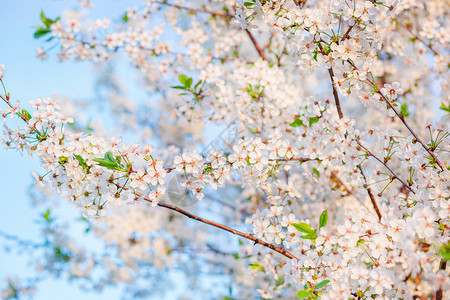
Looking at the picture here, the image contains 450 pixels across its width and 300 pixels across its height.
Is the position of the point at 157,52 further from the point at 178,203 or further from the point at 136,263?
the point at 136,263

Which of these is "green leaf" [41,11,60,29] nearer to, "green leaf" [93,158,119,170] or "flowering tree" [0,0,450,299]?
"flowering tree" [0,0,450,299]

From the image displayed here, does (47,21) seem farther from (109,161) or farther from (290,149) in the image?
(290,149)

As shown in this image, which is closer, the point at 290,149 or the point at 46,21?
Result: the point at 290,149

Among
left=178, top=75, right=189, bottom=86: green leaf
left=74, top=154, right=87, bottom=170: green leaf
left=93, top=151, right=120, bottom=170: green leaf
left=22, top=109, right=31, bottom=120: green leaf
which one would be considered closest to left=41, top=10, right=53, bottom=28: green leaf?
left=178, top=75, right=189, bottom=86: green leaf

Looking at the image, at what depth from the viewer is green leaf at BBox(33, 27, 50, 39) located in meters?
3.88

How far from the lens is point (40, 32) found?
3.89m

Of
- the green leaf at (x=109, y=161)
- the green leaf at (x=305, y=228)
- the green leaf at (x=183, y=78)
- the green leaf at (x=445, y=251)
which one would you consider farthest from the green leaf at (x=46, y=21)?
the green leaf at (x=445, y=251)

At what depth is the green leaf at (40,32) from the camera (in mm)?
3879

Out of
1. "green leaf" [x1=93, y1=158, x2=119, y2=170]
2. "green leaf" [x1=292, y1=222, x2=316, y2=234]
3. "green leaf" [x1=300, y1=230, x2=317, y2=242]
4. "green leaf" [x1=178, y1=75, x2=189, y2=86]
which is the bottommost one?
"green leaf" [x1=300, y1=230, x2=317, y2=242]

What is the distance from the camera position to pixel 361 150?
7.98 ft

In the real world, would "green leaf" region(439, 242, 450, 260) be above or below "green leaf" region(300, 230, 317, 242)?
below

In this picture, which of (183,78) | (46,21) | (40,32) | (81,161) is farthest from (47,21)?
(81,161)

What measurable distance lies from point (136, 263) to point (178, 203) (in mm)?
5628

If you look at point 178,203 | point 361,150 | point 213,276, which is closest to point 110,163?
point 178,203
